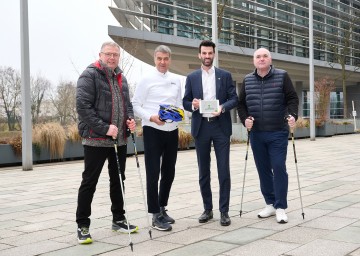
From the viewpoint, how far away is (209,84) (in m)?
5.57

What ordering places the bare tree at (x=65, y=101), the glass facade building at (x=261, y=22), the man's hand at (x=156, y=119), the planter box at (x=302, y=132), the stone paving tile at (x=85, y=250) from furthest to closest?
the bare tree at (x=65, y=101) → the glass facade building at (x=261, y=22) → the planter box at (x=302, y=132) → the man's hand at (x=156, y=119) → the stone paving tile at (x=85, y=250)

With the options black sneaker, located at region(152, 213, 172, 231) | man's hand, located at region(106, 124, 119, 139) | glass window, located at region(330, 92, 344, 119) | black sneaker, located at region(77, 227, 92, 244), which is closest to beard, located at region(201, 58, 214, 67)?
man's hand, located at region(106, 124, 119, 139)

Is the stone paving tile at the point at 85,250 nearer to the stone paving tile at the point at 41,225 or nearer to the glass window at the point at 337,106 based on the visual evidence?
the stone paving tile at the point at 41,225

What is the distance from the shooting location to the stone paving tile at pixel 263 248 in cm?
414

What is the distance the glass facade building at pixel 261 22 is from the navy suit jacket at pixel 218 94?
19.4 metres

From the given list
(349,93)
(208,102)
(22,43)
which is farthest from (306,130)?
(349,93)

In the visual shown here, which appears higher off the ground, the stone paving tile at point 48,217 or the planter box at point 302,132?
the planter box at point 302,132

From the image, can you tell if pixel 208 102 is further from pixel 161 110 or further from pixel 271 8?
pixel 271 8

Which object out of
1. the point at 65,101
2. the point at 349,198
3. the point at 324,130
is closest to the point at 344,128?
the point at 324,130

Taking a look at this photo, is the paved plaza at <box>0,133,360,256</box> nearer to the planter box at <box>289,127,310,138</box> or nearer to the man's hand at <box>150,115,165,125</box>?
the man's hand at <box>150,115,165,125</box>

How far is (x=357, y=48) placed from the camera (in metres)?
59.5

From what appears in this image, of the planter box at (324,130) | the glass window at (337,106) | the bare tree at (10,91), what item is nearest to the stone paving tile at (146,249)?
the planter box at (324,130)

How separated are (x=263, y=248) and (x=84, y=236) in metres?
1.71

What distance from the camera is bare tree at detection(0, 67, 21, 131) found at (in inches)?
1494
